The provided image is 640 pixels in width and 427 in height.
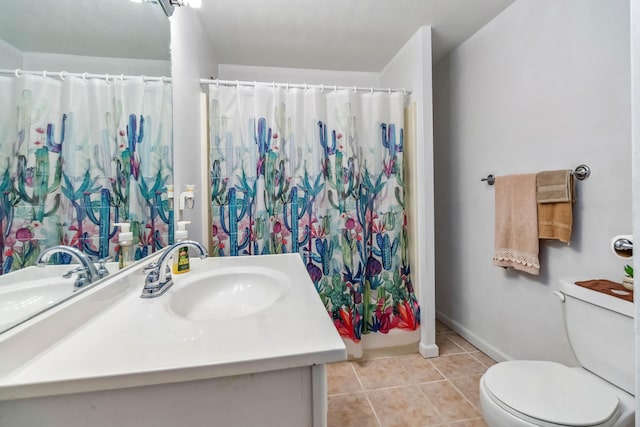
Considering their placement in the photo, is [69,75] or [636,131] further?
[69,75]

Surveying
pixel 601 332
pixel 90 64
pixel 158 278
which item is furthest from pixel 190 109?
pixel 601 332

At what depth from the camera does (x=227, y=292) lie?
3.60 feet

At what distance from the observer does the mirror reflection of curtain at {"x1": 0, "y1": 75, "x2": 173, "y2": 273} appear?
534 millimetres

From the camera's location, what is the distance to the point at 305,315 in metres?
0.66

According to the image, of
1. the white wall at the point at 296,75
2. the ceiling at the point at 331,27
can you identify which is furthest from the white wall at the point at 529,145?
the white wall at the point at 296,75

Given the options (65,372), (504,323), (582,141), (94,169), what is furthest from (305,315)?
(504,323)

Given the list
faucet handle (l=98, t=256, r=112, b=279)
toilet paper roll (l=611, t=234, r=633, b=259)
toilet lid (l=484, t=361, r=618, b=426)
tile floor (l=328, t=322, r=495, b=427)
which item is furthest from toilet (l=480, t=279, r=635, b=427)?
faucet handle (l=98, t=256, r=112, b=279)

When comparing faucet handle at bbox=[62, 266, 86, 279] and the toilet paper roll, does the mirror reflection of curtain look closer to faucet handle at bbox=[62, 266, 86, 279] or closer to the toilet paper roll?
faucet handle at bbox=[62, 266, 86, 279]

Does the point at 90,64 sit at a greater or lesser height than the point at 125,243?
greater

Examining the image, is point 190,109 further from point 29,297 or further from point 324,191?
point 29,297

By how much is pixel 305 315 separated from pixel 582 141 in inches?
64.4

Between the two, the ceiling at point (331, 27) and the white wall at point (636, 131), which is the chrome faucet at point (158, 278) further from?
the ceiling at point (331, 27)

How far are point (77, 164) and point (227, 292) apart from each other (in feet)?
2.16

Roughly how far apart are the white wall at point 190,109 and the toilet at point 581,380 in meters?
1.62
